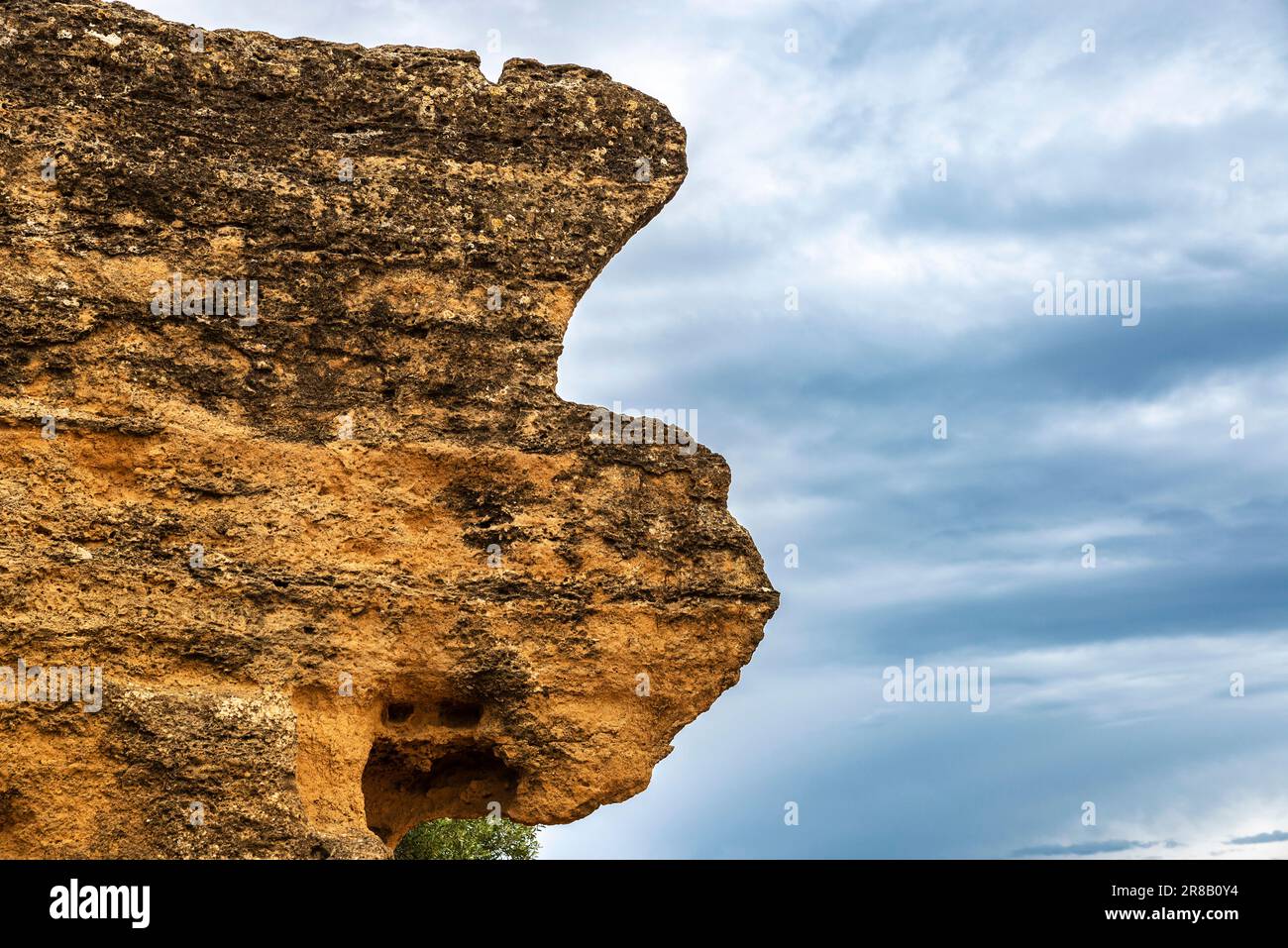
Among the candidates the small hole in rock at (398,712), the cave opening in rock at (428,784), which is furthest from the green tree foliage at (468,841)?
the small hole in rock at (398,712)

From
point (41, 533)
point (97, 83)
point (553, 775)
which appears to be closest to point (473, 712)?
point (553, 775)

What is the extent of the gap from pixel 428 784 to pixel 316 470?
74.7 inches

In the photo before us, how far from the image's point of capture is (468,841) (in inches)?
768

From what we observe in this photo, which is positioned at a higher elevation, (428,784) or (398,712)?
(398,712)

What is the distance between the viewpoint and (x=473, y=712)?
7852mm

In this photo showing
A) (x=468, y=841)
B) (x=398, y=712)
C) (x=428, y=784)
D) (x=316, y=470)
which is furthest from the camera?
(x=468, y=841)

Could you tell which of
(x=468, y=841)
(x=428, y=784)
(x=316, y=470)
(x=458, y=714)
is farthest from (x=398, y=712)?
(x=468, y=841)

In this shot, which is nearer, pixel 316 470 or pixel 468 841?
pixel 316 470

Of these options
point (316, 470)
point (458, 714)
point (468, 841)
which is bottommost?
point (468, 841)

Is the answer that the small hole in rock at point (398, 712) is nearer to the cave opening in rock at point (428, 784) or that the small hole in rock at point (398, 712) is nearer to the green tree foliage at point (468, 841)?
the cave opening in rock at point (428, 784)

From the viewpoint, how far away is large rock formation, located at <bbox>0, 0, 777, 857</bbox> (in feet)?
23.2

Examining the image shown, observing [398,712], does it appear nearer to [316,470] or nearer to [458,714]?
[458,714]

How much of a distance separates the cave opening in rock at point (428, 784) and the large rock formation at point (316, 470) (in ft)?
0.07

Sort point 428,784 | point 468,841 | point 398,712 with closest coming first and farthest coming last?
point 398,712 < point 428,784 < point 468,841
